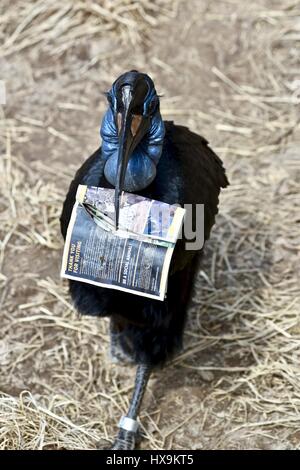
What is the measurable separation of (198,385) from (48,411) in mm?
680

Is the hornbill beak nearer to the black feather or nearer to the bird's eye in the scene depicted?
the bird's eye

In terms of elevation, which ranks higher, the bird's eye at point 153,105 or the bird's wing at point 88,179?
the bird's eye at point 153,105

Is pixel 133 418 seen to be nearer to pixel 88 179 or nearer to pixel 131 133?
pixel 88 179

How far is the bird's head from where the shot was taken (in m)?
2.75

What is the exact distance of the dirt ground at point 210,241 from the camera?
3.53 m

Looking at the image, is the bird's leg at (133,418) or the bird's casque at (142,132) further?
the bird's leg at (133,418)

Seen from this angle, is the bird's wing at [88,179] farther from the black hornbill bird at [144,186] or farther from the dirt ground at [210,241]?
the dirt ground at [210,241]

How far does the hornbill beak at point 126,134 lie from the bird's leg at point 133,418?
934 mm

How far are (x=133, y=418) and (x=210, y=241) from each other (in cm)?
119

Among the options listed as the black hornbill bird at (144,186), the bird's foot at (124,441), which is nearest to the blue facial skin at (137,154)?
the black hornbill bird at (144,186)

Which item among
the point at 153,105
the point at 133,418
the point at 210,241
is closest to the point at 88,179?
the point at 153,105

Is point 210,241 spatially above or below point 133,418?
above

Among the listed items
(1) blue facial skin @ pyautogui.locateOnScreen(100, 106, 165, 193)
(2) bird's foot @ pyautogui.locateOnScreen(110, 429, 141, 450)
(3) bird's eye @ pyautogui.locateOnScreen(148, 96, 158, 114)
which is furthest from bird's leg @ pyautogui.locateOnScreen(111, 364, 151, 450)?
(3) bird's eye @ pyautogui.locateOnScreen(148, 96, 158, 114)

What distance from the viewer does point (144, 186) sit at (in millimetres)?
2994
